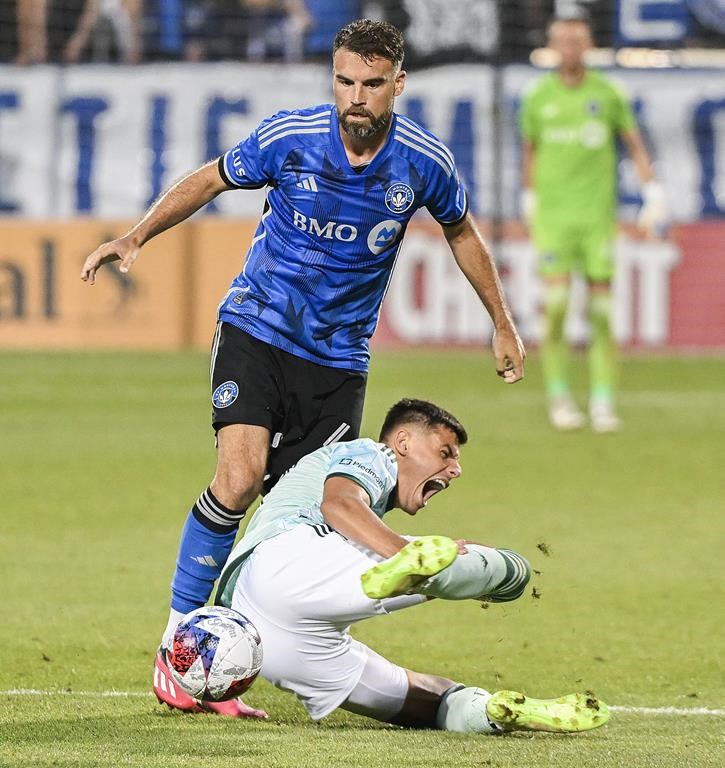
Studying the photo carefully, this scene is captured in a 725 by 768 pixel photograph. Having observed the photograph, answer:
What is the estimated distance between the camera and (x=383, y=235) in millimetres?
5766

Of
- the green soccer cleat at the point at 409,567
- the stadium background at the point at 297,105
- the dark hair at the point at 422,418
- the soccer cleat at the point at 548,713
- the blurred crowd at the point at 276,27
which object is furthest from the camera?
the blurred crowd at the point at 276,27

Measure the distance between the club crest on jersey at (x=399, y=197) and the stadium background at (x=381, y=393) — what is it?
1.24 meters

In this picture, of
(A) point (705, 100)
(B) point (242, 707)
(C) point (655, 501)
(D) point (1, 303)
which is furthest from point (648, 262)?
(B) point (242, 707)

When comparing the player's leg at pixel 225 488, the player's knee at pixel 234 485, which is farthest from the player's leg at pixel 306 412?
the player's knee at pixel 234 485

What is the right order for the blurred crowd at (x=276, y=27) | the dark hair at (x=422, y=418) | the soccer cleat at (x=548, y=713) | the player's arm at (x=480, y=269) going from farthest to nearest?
the blurred crowd at (x=276, y=27), the player's arm at (x=480, y=269), the dark hair at (x=422, y=418), the soccer cleat at (x=548, y=713)

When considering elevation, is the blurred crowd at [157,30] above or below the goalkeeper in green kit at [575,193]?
above

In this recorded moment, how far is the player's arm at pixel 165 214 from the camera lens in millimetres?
5453

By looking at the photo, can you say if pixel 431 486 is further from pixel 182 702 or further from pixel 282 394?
pixel 182 702

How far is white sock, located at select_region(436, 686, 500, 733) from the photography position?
5.01 metres

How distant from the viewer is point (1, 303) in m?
17.8

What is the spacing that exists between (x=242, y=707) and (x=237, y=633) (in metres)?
0.41

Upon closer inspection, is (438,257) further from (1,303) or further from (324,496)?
(324,496)

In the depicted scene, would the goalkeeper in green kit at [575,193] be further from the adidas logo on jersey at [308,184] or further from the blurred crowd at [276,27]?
the adidas logo on jersey at [308,184]

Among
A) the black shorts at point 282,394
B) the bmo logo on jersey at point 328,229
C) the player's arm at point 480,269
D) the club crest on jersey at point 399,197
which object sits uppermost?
the club crest on jersey at point 399,197
